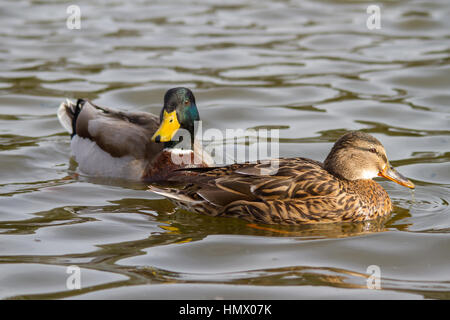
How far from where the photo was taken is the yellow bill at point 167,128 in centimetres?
852

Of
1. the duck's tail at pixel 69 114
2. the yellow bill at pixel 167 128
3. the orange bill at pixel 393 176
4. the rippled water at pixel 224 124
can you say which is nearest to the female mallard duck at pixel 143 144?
the yellow bill at pixel 167 128

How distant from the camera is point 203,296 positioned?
5379mm

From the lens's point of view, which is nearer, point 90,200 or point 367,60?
point 90,200

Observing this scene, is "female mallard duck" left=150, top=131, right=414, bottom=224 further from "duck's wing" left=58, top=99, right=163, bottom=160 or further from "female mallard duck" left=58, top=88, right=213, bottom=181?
"duck's wing" left=58, top=99, right=163, bottom=160

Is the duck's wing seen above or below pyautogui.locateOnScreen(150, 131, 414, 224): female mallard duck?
above

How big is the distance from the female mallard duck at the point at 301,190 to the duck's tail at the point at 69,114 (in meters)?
3.34

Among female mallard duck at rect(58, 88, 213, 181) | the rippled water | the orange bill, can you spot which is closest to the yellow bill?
female mallard duck at rect(58, 88, 213, 181)

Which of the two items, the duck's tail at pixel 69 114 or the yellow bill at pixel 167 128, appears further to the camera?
the duck's tail at pixel 69 114

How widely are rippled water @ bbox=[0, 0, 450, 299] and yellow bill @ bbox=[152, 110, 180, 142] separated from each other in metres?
0.60

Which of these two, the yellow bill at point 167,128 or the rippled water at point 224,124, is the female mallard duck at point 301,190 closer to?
the rippled water at point 224,124

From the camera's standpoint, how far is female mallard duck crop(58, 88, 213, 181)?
8633mm

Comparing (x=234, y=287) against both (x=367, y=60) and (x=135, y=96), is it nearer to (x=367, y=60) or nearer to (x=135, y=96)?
(x=135, y=96)
